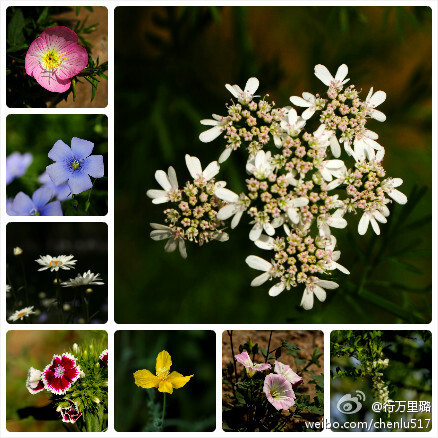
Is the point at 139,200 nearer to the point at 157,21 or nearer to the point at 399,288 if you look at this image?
the point at 157,21

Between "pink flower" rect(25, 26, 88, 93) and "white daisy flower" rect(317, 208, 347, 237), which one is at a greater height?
"pink flower" rect(25, 26, 88, 93)

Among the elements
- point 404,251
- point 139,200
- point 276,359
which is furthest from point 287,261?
point 139,200

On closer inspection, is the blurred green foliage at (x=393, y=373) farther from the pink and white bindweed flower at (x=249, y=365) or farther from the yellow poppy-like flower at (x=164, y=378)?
the yellow poppy-like flower at (x=164, y=378)

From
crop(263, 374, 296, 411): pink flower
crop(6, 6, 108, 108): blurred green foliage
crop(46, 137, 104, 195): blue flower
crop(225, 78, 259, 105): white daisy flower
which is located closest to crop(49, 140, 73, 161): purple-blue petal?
crop(46, 137, 104, 195): blue flower

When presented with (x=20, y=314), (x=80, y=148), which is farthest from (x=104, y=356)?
(x=80, y=148)

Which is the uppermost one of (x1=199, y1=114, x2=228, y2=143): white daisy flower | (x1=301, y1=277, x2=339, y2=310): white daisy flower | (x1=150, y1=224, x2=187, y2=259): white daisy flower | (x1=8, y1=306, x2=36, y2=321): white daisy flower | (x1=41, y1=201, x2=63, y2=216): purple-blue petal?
(x1=199, y1=114, x2=228, y2=143): white daisy flower

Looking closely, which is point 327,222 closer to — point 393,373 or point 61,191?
point 393,373

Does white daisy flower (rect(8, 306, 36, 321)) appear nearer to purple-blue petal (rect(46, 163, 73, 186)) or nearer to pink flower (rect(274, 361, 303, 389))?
purple-blue petal (rect(46, 163, 73, 186))

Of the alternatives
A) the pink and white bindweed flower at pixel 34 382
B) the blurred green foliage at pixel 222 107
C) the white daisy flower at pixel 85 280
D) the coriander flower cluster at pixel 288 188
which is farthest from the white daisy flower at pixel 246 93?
the pink and white bindweed flower at pixel 34 382
